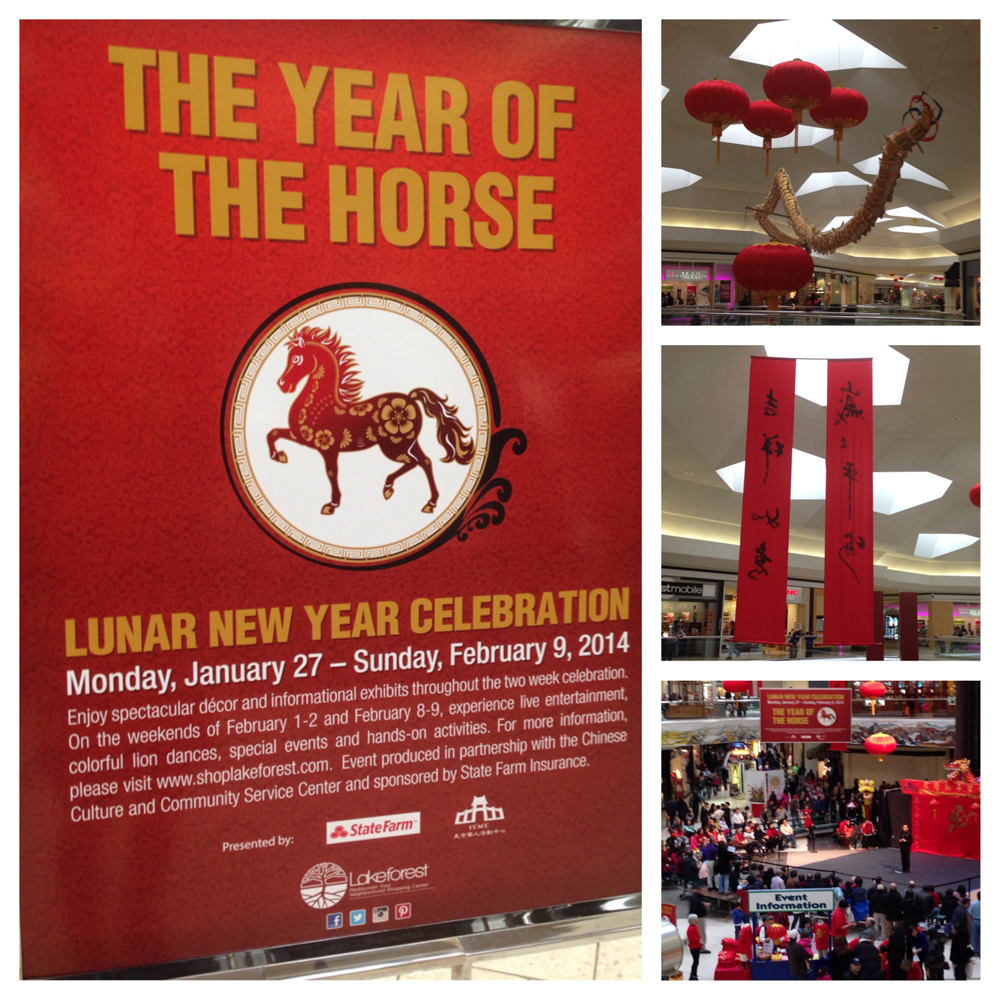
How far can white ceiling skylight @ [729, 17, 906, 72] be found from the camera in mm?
4615

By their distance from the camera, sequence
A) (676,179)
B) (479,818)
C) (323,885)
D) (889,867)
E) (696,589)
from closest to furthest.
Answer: (323,885) → (479,818) → (676,179) → (696,589) → (889,867)

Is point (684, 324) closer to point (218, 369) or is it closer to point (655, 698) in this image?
point (655, 698)

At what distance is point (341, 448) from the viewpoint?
12.4 feet

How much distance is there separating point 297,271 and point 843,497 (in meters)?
2.94

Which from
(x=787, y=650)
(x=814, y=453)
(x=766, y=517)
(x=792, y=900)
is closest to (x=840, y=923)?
(x=792, y=900)

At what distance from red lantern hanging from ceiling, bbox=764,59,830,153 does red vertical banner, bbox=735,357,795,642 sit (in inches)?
51.3

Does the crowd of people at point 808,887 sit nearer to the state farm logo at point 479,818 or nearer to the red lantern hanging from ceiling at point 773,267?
the state farm logo at point 479,818

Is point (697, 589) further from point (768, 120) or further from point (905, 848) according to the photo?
point (768, 120)

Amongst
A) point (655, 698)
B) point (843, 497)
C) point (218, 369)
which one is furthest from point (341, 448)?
point (843, 497)

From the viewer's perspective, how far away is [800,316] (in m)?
4.93

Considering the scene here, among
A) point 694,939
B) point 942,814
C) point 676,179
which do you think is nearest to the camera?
point 676,179

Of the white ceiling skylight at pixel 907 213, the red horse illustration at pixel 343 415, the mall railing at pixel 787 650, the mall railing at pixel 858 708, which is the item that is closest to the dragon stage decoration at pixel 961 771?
the mall railing at pixel 858 708

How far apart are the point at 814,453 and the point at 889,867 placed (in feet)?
11.0

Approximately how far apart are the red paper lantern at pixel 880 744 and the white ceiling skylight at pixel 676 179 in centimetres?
398
